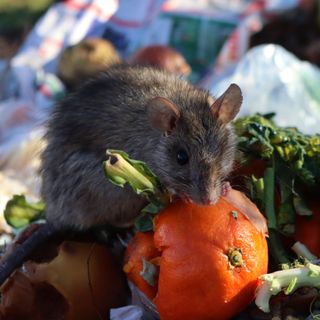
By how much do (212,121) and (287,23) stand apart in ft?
11.3

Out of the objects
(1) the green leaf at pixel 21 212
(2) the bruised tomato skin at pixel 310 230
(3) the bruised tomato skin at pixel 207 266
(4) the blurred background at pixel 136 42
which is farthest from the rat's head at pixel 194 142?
(4) the blurred background at pixel 136 42

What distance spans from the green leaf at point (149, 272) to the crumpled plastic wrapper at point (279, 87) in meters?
1.53

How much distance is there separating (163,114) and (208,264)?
1.49 ft

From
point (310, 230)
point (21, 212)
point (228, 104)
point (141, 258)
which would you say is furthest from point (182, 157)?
point (21, 212)

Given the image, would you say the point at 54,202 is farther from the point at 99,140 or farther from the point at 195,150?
the point at 195,150

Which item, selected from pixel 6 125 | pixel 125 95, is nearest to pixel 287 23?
pixel 6 125

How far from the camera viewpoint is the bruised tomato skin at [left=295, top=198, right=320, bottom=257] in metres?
1.87

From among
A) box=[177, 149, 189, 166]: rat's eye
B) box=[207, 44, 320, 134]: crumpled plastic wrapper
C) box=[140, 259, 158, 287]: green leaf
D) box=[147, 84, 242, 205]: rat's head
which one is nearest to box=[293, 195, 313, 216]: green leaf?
box=[147, 84, 242, 205]: rat's head

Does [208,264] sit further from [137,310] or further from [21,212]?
[21,212]

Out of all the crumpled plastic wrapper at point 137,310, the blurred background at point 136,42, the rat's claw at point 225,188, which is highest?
the rat's claw at point 225,188

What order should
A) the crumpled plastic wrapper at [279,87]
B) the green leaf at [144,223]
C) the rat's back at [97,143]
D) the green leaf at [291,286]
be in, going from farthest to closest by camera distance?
the crumpled plastic wrapper at [279,87] < the rat's back at [97,143] < the green leaf at [144,223] < the green leaf at [291,286]

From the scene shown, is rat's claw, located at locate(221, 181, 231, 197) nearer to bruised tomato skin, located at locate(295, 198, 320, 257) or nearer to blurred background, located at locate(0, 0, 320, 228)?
bruised tomato skin, located at locate(295, 198, 320, 257)

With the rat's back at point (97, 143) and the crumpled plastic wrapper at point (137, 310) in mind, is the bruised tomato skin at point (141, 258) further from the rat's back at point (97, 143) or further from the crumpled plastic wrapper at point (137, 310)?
the rat's back at point (97, 143)

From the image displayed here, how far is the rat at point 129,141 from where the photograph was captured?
1869 millimetres
